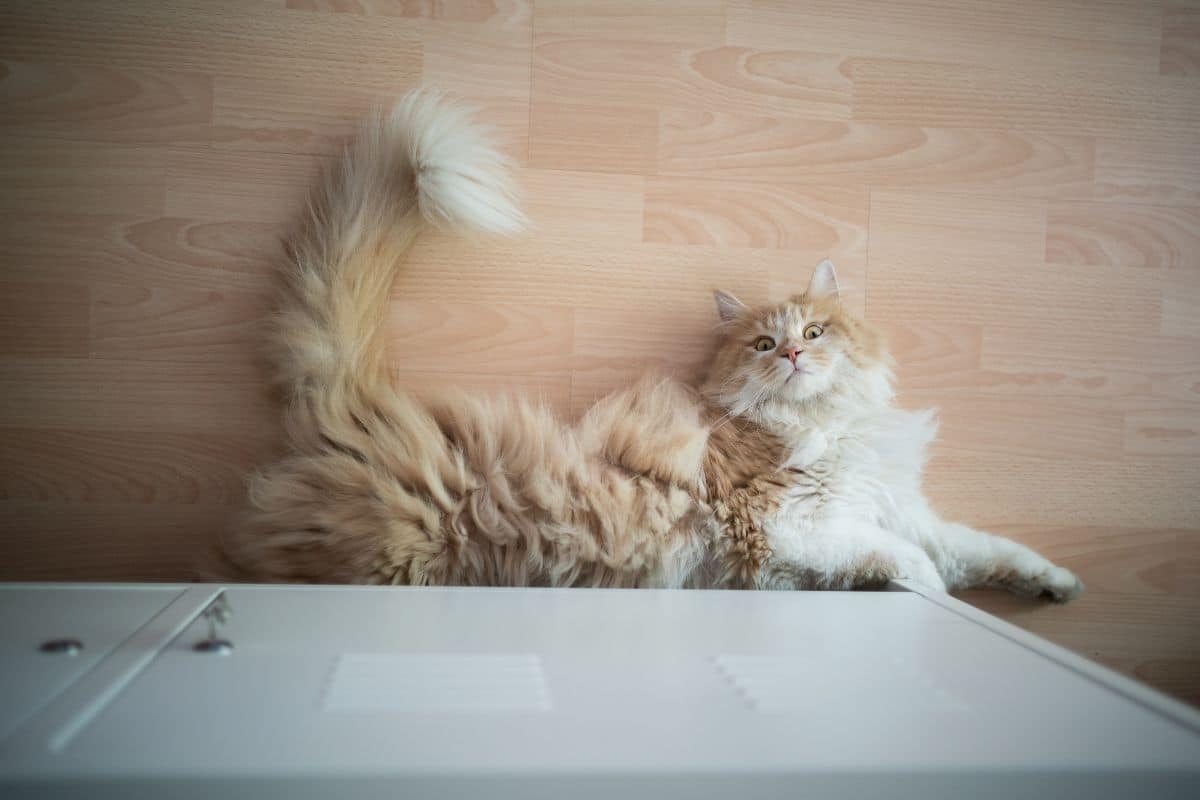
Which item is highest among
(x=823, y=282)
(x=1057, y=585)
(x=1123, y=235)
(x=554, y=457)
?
(x=1123, y=235)

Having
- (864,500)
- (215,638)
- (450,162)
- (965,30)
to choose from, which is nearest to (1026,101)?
(965,30)

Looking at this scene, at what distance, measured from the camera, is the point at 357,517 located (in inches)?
44.8

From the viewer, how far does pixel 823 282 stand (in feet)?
4.54

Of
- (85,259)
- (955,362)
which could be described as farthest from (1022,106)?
(85,259)

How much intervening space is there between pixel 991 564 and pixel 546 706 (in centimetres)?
101

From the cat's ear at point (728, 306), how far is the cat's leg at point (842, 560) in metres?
0.40

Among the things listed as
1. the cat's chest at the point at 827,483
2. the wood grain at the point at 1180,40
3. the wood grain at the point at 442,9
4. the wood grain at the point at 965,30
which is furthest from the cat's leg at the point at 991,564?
the wood grain at the point at 442,9

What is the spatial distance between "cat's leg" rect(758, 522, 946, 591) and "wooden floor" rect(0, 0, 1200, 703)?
0.34 meters

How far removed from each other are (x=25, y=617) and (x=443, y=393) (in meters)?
0.65

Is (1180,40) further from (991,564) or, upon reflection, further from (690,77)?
(991,564)

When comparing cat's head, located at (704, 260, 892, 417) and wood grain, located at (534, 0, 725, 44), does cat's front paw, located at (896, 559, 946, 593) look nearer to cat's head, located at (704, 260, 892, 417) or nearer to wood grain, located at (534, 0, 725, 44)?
cat's head, located at (704, 260, 892, 417)

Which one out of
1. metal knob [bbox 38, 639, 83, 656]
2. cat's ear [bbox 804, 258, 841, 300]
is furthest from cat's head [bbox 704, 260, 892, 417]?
metal knob [bbox 38, 639, 83, 656]

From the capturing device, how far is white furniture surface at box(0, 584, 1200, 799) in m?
0.53

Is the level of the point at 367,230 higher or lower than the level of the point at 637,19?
lower
